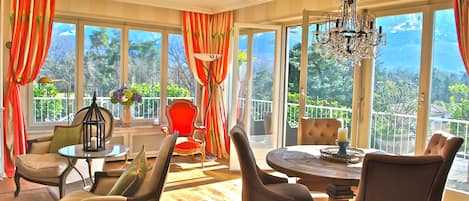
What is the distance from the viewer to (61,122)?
18.4 feet

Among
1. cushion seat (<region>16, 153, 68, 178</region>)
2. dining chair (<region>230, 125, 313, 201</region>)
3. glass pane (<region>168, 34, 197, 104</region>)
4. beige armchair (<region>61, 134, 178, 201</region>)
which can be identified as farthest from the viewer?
glass pane (<region>168, 34, 197, 104</region>)

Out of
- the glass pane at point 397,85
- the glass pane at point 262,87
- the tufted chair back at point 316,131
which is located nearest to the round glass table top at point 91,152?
the tufted chair back at point 316,131

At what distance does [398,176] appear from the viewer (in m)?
2.14

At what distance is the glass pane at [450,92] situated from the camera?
3.80 metres

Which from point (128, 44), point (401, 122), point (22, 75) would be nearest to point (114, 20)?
point (128, 44)

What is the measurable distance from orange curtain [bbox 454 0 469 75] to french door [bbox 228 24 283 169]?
7.88 ft

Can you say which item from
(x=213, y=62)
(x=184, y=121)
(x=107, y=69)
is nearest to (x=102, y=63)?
(x=107, y=69)

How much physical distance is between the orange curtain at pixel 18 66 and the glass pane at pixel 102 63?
0.83m

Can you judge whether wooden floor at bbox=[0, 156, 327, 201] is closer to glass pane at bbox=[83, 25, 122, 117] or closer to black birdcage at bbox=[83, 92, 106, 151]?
black birdcage at bbox=[83, 92, 106, 151]

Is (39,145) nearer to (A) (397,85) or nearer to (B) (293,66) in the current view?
(B) (293,66)

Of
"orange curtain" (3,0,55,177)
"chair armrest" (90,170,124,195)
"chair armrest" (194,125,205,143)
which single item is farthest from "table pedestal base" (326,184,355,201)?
"orange curtain" (3,0,55,177)

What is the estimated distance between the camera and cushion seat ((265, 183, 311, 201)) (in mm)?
2853

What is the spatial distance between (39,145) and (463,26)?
14.8ft

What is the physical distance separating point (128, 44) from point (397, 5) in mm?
3929
